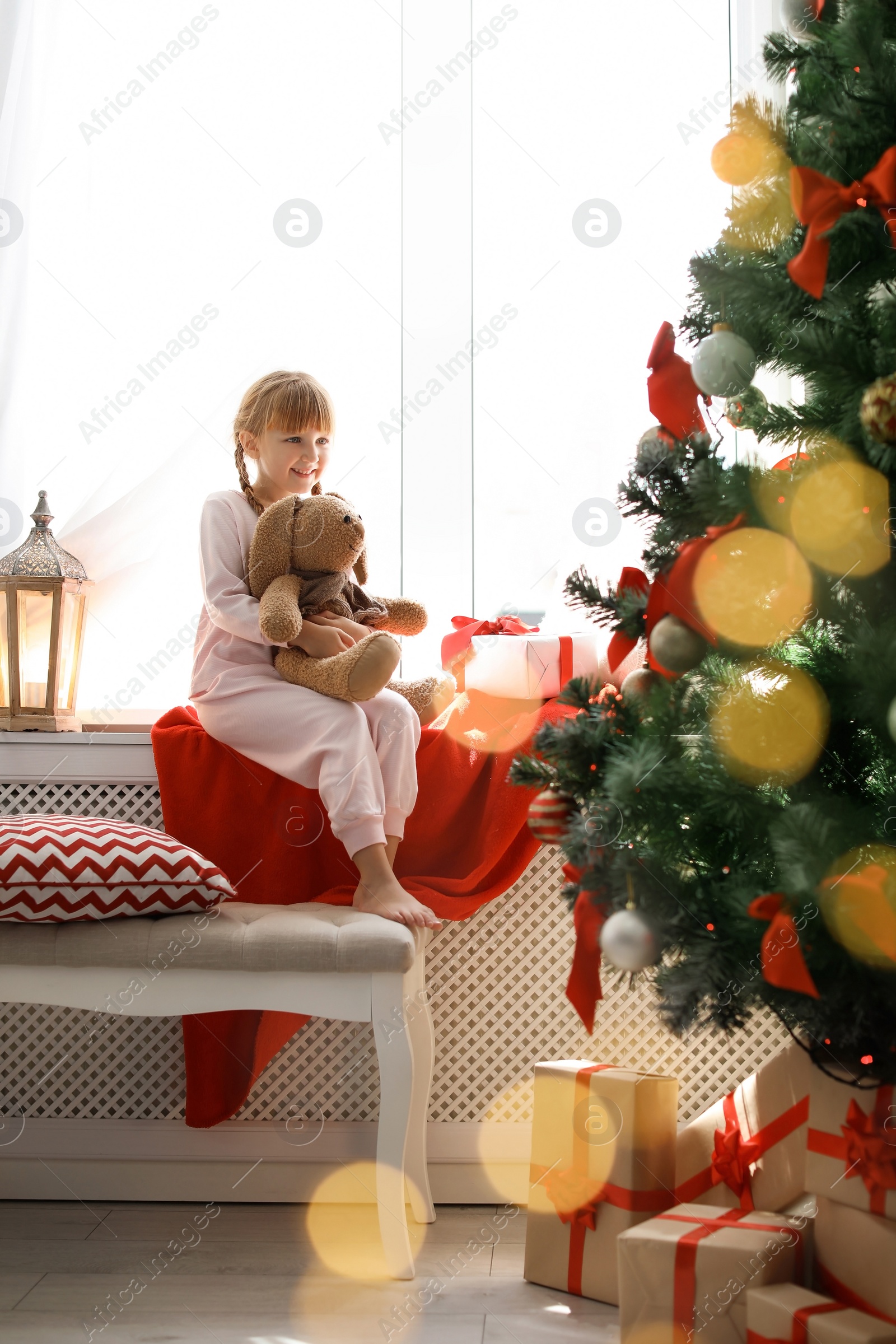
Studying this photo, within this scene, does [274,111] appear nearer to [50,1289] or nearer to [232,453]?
[232,453]

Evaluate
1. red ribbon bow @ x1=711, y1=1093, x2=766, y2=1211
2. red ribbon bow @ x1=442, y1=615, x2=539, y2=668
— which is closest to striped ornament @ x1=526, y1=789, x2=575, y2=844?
red ribbon bow @ x1=711, y1=1093, x2=766, y2=1211

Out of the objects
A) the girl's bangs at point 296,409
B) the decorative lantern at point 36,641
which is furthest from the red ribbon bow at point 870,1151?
the decorative lantern at point 36,641

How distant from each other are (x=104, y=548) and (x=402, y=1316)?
1522 mm

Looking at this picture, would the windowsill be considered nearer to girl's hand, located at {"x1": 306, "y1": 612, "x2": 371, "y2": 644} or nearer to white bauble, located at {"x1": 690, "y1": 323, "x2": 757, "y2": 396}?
girl's hand, located at {"x1": 306, "y1": 612, "x2": 371, "y2": 644}

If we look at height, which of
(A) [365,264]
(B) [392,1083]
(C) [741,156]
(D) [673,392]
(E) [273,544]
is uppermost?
(A) [365,264]

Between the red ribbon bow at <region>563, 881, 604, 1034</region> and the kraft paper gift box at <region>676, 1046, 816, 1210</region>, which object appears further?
the kraft paper gift box at <region>676, 1046, 816, 1210</region>

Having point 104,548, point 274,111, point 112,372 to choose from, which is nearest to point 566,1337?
point 104,548

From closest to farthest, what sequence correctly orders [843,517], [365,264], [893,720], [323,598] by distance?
[893,720] < [843,517] < [323,598] < [365,264]

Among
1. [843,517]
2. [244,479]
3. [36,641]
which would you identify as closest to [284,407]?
[244,479]

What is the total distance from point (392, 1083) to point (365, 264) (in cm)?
167

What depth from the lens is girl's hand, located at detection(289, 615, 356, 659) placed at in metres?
1.63

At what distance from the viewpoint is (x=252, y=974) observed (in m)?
1.28

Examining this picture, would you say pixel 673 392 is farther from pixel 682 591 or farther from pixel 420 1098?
pixel 420 1098

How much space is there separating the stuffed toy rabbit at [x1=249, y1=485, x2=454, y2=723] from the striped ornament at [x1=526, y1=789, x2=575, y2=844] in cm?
53
